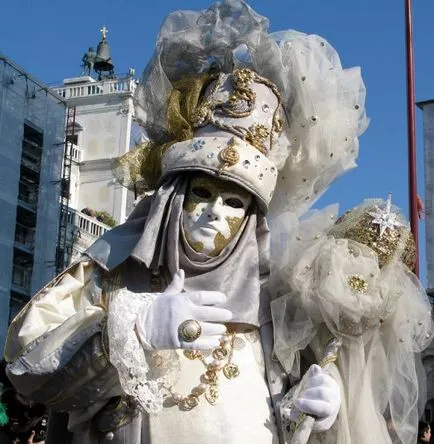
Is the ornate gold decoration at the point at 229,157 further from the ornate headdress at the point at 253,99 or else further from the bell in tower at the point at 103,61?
the bell in tower at the point at 103,61

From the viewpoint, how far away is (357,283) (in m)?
2.81

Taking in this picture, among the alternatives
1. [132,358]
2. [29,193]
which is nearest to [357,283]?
[132,358]

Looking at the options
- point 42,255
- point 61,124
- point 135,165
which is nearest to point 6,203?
point 42,255

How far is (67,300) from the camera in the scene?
282 centimetres

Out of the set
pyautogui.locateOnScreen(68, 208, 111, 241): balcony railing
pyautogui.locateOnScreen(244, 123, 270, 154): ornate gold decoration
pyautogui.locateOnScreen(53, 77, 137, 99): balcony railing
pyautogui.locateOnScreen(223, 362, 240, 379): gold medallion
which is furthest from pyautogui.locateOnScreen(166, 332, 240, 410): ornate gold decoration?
pyautogui.locateOnScreen(53, 77, 137, 99): balcony railing

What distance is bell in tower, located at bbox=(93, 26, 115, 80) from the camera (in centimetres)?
2337

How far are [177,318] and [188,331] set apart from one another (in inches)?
1.7

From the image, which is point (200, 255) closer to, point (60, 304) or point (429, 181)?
point (60, 304)

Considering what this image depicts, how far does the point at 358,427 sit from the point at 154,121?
1169 millimetres

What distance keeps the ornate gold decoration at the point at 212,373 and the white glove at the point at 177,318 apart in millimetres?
286

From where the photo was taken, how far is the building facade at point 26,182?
1667 centimetres

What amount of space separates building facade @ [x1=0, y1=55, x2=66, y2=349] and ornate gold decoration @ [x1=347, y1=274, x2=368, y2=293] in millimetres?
13829

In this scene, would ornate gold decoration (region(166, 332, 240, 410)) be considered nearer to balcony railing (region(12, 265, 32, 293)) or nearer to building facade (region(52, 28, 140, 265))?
balcony railing (region(12, 265, 32, 293))

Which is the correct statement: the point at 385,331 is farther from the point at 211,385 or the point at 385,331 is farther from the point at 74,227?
the point at 74,227
